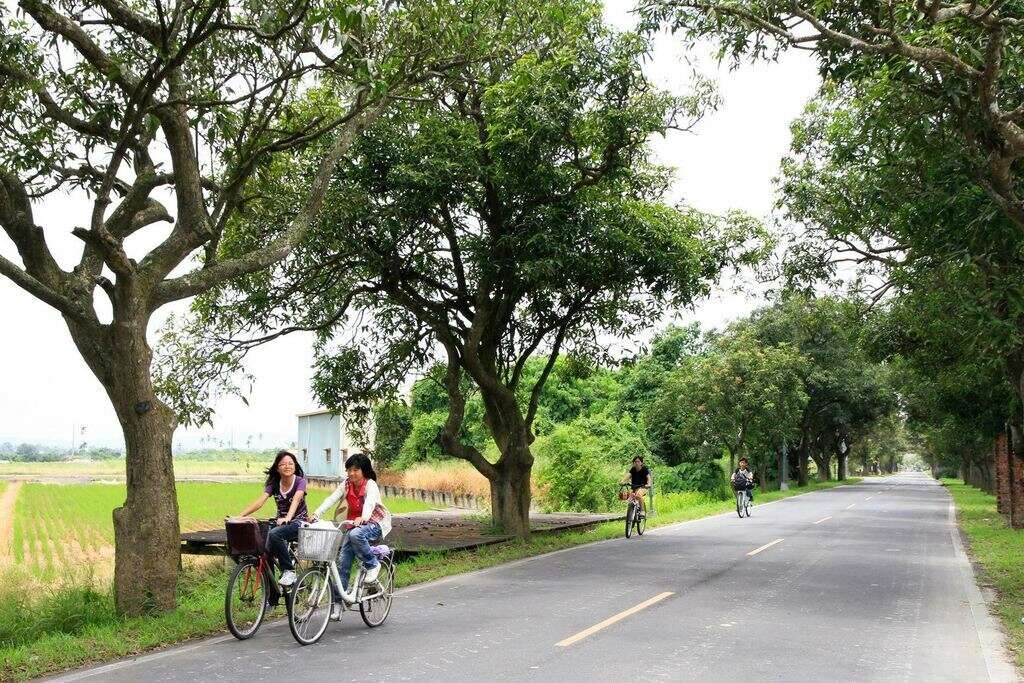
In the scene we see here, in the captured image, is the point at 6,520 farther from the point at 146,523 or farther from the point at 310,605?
the point at 310,605

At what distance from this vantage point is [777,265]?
69.2 feet

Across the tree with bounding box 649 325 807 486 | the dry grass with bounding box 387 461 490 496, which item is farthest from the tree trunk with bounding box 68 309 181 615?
the tree with bounding box 649 325 807 486

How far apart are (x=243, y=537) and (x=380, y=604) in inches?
70.8

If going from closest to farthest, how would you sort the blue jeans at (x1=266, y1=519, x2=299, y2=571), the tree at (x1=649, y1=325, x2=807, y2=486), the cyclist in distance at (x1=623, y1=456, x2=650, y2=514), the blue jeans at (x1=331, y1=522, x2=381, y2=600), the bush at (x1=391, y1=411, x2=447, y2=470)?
1. the blue jeans at (x1=266, y1=519, x2=299, y2=571)
2. the blue jeans at (x1=331, y1=522, x2=381, y2=600)
3. the cyclist in distance at (x1=623, y1=456, x2=650, y2=514)
4. the tree at (x1=649, y1=325, x2=807, y2=486)
5. the bush at (x1=391, y1=411, x2=447, y2=470)

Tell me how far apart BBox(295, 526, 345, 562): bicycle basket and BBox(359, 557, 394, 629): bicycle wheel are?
94 centimetres

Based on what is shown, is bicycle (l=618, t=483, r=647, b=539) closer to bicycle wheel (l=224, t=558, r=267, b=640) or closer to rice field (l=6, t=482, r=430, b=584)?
rice field (l=6, t=482, r=430, b=584)

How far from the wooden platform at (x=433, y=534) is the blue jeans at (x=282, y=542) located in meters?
6.81

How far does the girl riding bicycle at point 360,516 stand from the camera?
30.0 ft

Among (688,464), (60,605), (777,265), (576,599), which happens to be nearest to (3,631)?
(60,605)

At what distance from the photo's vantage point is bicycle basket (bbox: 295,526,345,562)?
27.7ft

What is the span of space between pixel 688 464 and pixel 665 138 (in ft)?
113

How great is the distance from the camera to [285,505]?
918cm

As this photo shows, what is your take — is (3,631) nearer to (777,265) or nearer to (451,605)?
(451,605)

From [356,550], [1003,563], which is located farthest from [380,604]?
[1003,563]
